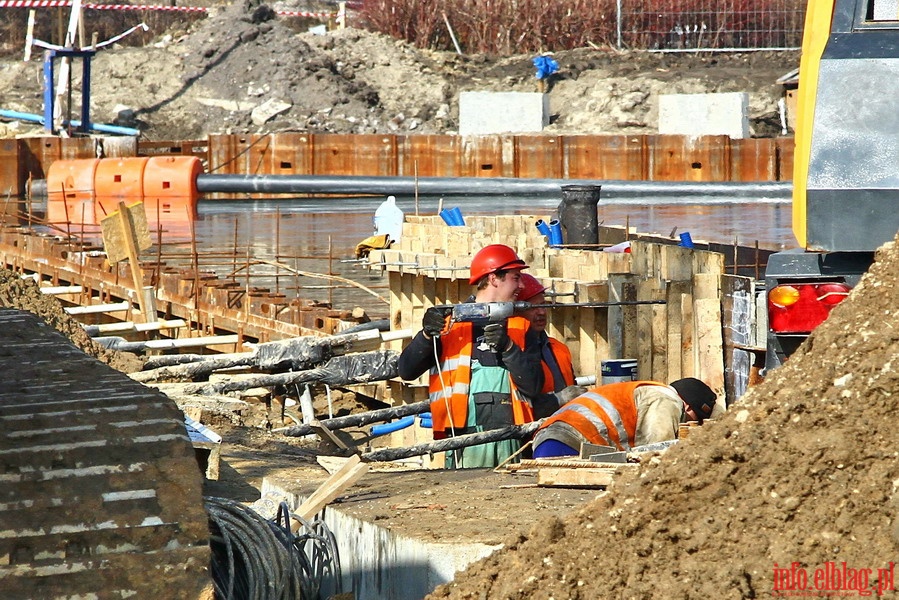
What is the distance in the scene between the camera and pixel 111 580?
3.09 meters

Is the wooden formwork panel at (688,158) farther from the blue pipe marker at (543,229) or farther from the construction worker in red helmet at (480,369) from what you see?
the construction worker in red helmet at (480,369)

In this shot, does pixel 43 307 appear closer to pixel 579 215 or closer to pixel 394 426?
pixel 394 426

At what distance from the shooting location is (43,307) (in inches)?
338

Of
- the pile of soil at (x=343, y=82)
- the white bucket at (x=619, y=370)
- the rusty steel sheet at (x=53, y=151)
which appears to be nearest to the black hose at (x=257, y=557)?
the white bucket at (x=619, y=370)

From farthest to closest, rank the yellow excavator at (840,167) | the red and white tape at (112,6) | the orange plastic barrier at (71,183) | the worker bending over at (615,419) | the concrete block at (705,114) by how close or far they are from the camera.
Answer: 1. the red and white tape at (112,6)
2. the concrete block at (705,114)
3. the orange plastic barrier at (71,183)
4. the worker bending over at (615,419)
5. the yellow excavator at (840,167)

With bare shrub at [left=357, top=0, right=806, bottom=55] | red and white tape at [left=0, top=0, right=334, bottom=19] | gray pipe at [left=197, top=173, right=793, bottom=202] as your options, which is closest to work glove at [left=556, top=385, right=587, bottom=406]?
gray pipe at [left=197, top=173, right=793, bottom=202]

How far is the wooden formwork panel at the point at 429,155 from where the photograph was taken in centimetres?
3016

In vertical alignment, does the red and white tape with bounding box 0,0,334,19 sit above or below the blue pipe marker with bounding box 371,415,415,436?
above

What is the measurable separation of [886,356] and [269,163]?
2903 centimetres

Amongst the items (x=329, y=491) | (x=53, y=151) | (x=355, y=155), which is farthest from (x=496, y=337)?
(x=53, y=151)

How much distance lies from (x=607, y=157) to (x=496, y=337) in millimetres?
23473

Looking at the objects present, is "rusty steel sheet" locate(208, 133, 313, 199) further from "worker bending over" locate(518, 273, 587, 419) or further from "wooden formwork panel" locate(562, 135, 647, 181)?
"worker bending over" locate(518, 273, 587, 419)

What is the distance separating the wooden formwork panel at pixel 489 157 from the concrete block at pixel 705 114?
6003 millimetres

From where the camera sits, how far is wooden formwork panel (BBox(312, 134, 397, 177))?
30531mm
